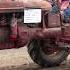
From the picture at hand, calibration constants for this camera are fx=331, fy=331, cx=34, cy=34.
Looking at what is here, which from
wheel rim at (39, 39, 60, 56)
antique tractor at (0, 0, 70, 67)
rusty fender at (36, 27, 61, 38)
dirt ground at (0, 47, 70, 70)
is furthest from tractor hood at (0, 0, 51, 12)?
dirt ground at (0, 47, 70, 70)

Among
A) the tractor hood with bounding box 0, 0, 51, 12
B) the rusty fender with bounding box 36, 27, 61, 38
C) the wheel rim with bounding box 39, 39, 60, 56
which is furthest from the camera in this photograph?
the wheel rim with bounding box 39, 39, 60, 56

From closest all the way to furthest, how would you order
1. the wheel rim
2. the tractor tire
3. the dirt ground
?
the wheel rim → the tractor tire → the dirt ground

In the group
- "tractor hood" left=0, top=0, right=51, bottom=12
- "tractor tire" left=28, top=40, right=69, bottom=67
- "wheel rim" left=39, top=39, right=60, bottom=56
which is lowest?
"tractor tire" left=28, top=40, right=69, bottom=67

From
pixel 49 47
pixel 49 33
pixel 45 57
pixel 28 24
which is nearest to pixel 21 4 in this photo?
pixel 28 24

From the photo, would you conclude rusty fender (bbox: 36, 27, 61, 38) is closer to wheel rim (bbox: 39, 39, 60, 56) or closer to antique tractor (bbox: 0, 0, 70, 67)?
antique tractor (bbox: 0, 0, 70, 67)

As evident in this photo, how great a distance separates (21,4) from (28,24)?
400mm

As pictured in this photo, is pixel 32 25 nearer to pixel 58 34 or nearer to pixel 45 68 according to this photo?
pixel 58 34

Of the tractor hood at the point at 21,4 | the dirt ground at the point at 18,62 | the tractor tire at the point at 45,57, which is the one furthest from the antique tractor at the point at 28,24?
the dirt ground at the point at 18,62

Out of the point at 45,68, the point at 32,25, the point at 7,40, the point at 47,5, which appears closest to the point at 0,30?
the point at 7,40

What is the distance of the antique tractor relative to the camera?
5.93 metres

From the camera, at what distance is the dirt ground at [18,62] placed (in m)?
7.57

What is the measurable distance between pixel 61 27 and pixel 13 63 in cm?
216

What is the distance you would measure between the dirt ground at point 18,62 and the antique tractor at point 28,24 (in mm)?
1285

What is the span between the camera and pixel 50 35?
20.5 feet
